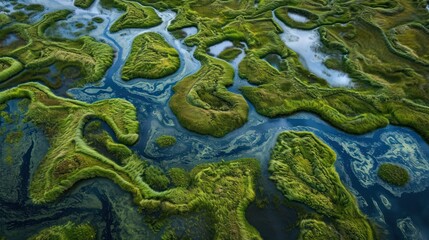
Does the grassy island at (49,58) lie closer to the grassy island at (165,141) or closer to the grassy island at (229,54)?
the grassy island at (165,141)

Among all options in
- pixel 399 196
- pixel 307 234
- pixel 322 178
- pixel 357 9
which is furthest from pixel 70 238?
pixel 357 9

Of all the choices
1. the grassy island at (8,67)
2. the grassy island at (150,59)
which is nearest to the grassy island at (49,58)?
the grassy island at (8,67)

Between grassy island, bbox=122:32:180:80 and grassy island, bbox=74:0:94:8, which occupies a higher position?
grassy island, bbox=122:32:180:80

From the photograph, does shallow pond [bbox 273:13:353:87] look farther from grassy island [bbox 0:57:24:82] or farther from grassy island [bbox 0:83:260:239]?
grassy island [bbox 0:57:24:82]

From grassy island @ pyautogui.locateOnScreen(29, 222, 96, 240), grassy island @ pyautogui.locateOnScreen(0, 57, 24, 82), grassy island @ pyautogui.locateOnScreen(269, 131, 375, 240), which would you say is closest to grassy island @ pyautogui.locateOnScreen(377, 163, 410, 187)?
grassy island @ pyautogui.locateOnScreen(269, 131, 375, 240)

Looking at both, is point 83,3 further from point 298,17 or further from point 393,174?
point 393,174

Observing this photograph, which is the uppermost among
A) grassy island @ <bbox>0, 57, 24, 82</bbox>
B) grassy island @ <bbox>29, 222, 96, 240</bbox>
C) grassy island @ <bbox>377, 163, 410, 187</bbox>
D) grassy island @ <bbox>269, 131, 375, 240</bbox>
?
grassy island @ <bbox>377, 163, 410, 187</bbox>

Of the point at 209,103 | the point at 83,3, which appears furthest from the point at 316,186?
the point at 83,3
